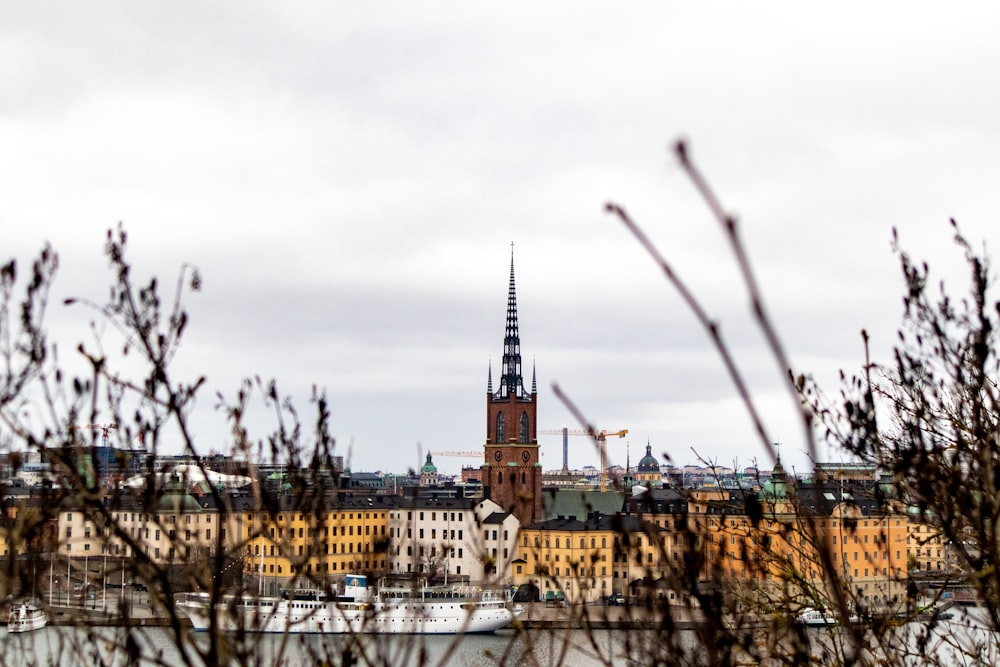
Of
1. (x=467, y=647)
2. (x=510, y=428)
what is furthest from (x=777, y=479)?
(x=510, y=428)

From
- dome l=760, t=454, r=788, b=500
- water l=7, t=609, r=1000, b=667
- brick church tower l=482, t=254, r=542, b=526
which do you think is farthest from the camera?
brick church tower l=482, t=254, r=542, b=526

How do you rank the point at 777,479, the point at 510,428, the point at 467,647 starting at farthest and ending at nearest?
the point at 510,428
the point at 467,647
the point at 777,479

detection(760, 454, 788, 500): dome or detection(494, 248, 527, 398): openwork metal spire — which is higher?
detection(494, 248, 527, 398): openwork metal spire

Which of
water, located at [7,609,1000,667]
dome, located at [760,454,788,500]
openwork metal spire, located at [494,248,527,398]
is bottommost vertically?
water, located at [7,609,1000,667]

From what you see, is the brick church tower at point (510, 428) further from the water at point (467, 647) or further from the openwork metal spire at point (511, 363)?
the water at point (467, 647)

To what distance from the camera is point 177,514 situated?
131 inches

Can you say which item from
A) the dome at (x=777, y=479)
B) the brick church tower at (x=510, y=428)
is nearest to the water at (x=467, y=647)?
the dome at (x=777, y=479)

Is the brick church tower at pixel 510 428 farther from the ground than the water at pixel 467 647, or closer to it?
farther from the ground

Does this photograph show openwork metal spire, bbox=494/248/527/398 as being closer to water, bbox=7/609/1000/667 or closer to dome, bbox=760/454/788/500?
water, bbox=7/609/1000/667

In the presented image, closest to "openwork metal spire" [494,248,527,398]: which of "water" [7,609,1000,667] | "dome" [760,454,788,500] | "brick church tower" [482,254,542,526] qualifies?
"brick church tower" [482,254,542,526]

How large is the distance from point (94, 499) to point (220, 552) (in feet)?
1.92

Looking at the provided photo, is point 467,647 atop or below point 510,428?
below

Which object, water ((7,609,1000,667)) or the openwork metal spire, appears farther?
the openwork metal spire

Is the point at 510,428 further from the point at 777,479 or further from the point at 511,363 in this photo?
the point at 777,479
